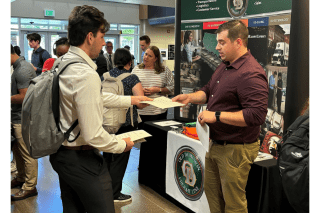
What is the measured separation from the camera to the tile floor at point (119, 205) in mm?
3316

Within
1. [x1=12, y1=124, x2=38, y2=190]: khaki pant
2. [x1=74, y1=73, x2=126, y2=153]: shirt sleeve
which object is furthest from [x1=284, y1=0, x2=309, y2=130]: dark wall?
[x1=12, y1=124, x2=38, y2=190]: khaki pant

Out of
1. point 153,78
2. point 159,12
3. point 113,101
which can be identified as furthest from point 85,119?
point 159,12

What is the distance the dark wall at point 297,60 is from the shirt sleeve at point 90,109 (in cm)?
189

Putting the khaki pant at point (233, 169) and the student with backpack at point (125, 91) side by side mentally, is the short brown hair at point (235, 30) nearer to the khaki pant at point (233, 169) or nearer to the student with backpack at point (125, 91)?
the khaki pant at point (233, 169)

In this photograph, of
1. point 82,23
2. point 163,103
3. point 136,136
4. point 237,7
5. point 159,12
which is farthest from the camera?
point 159,12

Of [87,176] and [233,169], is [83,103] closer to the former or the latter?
[87,176]

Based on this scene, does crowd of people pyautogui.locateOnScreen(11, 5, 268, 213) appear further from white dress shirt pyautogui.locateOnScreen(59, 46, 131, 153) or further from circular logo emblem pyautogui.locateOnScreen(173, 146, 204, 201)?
circular logo emblem pyautogui.locateOnScreen(173, 146, 204, 201)

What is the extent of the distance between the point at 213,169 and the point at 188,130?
2.88ft

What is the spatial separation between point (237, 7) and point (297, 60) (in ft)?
2.75

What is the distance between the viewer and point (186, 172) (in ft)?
10.1

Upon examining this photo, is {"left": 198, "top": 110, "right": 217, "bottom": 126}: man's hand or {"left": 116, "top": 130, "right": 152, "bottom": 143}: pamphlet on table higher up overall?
{"left": 198, "top": 110, "right": 217, "bottom": 126}: man's hand

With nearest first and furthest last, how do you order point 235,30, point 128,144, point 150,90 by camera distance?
1. point 128,144
2. point 235,30
3. point 150,90

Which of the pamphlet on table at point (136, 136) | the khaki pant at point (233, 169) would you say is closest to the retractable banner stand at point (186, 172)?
the khaki pant at point (233, 169)

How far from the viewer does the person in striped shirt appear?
4.09 meters
